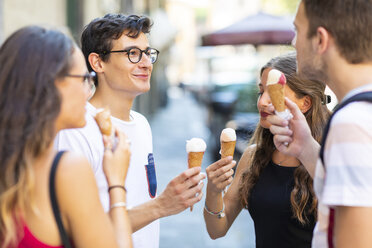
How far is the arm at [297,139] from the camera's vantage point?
2.07 meters

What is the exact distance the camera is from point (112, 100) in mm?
2646

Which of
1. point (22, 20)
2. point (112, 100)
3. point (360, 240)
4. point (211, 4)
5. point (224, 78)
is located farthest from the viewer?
point (211, 4)

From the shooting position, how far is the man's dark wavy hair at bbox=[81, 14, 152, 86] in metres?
2.65

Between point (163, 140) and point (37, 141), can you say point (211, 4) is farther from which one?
point (37, 141)

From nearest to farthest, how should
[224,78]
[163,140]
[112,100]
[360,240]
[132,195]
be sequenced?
[360,240], [132,195], [112,100], [224,78], [163,140]

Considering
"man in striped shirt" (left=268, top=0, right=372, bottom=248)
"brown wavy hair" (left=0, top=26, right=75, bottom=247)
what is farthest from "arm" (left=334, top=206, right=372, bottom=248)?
"brown wavy hair" (left=0, top=26, right=75, bottom=247)

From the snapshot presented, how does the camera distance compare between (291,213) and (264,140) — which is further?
(264,140)

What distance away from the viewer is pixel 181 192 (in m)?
2.17

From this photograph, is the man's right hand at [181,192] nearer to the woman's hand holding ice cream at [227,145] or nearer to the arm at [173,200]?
the arm at [173,200]

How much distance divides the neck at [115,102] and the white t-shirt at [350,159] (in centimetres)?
144

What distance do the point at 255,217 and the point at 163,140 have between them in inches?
546

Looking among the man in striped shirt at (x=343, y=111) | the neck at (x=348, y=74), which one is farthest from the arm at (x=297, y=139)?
the neck at (x=348, y=74)

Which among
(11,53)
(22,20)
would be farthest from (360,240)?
(22,20)

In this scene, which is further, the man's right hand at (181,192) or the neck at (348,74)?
the man's right hand at (181,192)
